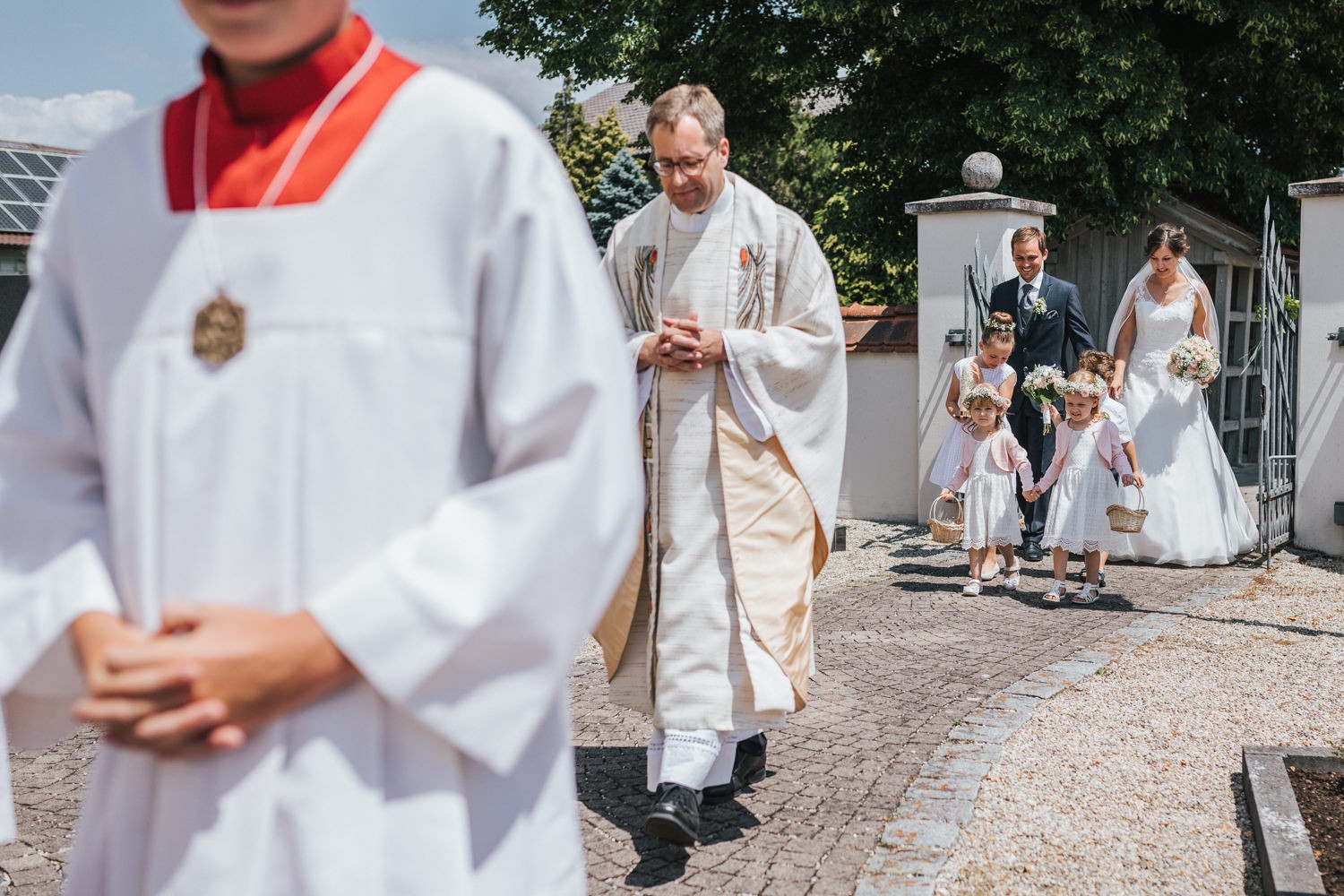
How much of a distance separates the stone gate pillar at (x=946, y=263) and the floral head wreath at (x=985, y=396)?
2.22 metres

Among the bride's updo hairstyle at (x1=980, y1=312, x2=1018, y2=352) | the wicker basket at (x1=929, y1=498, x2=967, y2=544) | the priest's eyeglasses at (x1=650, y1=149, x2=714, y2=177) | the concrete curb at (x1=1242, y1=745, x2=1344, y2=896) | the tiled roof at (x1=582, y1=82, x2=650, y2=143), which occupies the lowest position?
the concrete curb at (x1=1242, y1=745, x2=1344, y2=896)

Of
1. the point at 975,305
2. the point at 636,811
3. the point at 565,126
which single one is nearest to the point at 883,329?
the point at 975,305

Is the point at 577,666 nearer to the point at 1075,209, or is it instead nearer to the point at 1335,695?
the point at 1335,695

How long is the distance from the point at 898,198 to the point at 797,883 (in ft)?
43.7

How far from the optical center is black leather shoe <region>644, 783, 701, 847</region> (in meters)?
3.68

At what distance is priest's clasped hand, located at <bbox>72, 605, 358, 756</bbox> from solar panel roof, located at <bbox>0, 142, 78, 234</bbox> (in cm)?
1823

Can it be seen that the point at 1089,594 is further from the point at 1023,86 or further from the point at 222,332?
the point at 1023,86

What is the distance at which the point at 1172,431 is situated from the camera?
364 inches

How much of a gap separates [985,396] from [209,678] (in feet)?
23.7

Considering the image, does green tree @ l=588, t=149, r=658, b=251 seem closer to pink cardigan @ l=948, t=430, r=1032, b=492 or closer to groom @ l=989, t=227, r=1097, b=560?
groom @ l=989, t=227, r=1097, b=560

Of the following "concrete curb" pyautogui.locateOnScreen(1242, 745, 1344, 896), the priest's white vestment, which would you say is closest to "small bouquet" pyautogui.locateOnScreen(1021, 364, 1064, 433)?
"concrete curb" pyautogui.locateOnScreen(1242, 745, 1344, 896)

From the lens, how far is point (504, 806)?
4.90 ft

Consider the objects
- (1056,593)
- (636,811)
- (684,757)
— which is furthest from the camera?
(1056,593)

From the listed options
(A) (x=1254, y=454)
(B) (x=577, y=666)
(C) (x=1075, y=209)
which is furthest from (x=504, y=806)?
(A) (x=1254, y=454)
